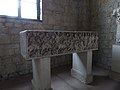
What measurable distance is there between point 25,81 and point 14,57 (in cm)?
60

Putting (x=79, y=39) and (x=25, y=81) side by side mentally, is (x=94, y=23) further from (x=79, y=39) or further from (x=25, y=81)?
(x=25, y=81)

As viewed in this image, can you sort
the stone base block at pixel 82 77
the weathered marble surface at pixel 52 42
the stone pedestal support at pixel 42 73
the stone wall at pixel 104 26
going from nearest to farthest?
the weathered marble surface at pixel 52 42 → the stone pedestal support at pixel 42 73 → the stone base block at pixel 82 77 → the stone wall at pixel 104 26

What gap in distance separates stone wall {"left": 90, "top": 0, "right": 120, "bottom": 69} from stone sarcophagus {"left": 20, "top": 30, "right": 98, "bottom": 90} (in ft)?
2.76

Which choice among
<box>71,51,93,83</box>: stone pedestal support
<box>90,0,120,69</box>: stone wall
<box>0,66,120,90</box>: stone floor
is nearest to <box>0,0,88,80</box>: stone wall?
<box>0,66,120,90</box>: stone floor

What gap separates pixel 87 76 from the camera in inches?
82.7

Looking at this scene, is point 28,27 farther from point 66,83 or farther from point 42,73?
point 66,83

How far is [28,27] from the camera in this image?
2.51 meters

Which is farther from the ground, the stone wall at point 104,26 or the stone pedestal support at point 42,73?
the stone wall at point 104,26

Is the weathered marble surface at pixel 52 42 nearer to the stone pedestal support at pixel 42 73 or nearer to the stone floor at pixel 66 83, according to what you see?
the stone pedestal support at pixel 42 73

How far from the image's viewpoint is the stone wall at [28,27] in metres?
2.25

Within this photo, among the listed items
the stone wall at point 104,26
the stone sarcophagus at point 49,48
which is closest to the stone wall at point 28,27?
the stone wall at point 104,26

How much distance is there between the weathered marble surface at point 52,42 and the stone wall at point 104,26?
2.87 feet

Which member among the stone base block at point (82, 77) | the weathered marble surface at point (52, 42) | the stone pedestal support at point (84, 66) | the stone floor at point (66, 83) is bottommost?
the stone floor at point (66, 83)

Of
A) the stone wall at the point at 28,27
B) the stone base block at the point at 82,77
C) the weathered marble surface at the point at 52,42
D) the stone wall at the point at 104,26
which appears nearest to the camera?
the weathered marble surface at the point at 52,42
